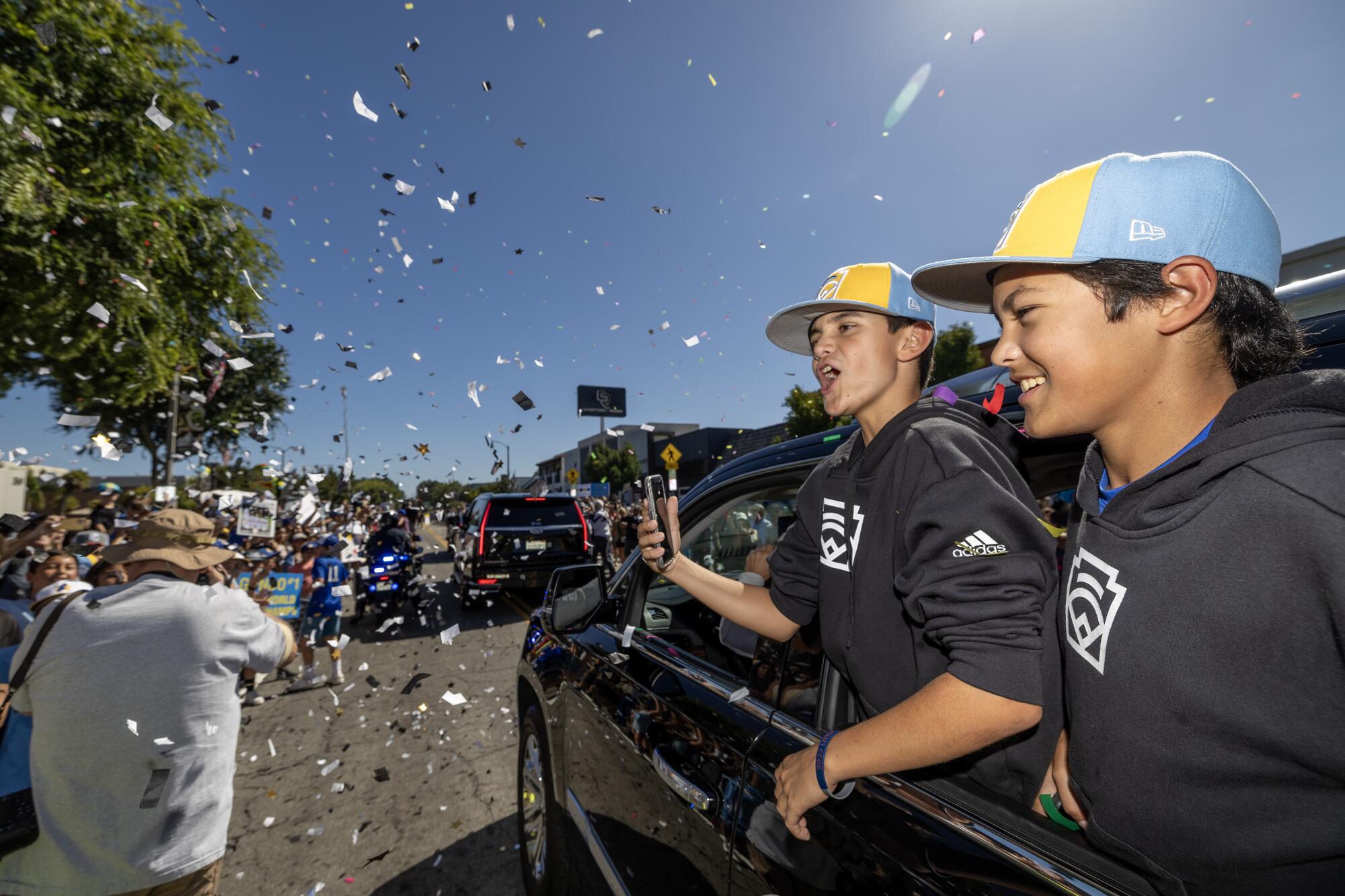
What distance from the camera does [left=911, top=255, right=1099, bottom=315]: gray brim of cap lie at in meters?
1.29

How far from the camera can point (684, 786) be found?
167cm

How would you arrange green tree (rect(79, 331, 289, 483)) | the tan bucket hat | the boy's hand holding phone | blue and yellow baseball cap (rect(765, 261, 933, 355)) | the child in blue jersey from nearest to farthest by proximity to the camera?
blue and yellow baseball cap (rect(765, 261, 933, 355)) < the boy's hand holding phone < the tan bucket hat < the child in blue jersey < green tree (rect(79, 331, 289, 483))

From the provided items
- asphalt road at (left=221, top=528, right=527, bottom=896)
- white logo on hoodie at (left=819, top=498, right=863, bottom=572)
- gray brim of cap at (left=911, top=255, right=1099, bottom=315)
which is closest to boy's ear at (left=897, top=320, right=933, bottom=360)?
gray brim of cap at (left=911, top=255, right=1099, bottom=315)

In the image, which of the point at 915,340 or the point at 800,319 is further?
the point at 800,319

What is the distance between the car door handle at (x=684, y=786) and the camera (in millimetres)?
1547

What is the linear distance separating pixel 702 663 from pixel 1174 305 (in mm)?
1638

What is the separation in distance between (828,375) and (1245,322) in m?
0.94

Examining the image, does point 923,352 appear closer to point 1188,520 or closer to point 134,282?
point 1188,520

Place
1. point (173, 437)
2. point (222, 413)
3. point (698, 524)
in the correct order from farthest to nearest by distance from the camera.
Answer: point (222, 413), point (173, 437), point (698, 524)

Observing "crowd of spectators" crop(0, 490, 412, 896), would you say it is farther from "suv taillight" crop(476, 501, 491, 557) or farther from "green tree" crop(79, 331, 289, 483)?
"green tree" crop(79, 331, 289, 483)

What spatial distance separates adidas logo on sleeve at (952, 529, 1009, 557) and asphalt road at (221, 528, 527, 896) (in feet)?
11.1

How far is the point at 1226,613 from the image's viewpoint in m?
0.71

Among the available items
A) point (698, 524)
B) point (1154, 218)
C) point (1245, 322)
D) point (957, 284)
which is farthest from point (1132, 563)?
point (698, 524)

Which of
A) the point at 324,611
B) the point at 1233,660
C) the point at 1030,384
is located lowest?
the point at 324,611
